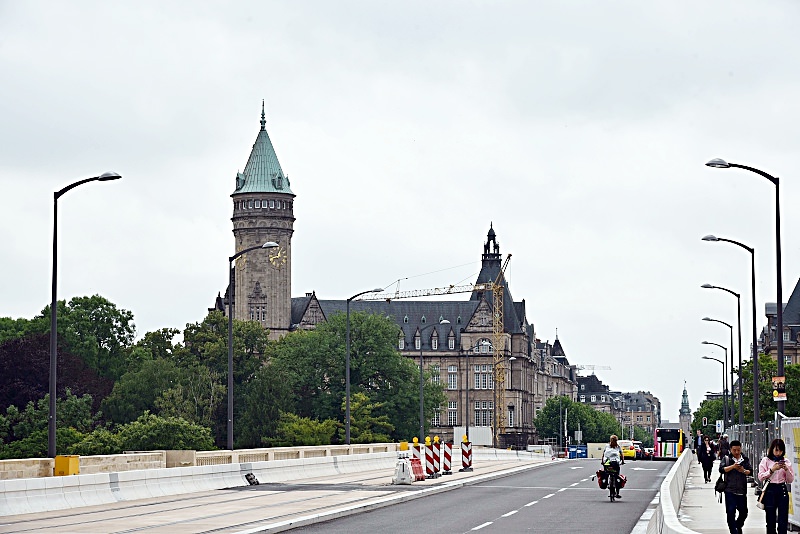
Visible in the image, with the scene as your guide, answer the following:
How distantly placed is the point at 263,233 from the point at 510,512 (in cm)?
14513

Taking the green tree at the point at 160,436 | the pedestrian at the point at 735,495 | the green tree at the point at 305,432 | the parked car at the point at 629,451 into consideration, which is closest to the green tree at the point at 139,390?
the green tree at the point at 305,432

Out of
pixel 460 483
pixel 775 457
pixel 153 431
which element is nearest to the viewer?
pixel 775 457

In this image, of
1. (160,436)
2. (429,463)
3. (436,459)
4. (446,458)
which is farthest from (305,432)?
(429,463)

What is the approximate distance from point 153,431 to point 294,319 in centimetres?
11166

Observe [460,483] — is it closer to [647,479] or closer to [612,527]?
[647,479]

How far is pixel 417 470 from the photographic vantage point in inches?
1815

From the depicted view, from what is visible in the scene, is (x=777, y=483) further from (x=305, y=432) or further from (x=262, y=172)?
(x=262, y=172)

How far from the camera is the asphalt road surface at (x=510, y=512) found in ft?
86.9

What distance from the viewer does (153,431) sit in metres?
85.0

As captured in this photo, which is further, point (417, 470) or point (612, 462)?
point (417, 470)

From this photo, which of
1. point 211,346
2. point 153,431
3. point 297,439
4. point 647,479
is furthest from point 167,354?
point 647,479

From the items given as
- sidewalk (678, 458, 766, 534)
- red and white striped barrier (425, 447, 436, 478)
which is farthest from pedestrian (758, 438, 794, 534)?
red and white striped barrier (425, 447, 436, 478)

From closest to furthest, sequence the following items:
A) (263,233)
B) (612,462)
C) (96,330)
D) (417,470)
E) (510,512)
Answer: (510,512)
(612,462)
(417,470)
(96,330)
(263,233)

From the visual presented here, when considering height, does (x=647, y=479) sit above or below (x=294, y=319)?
below
